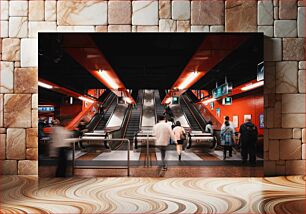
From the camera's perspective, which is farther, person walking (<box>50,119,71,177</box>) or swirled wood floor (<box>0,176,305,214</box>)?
person walking (<box>50,119,71,177</box>)

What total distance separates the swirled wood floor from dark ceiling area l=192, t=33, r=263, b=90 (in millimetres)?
2040

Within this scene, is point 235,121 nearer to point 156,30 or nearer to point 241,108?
point 241,108

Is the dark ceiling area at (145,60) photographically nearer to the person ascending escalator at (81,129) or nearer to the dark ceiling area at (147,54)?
the dark ceiling area at (147,54)

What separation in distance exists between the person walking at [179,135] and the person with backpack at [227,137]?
0.83 metres

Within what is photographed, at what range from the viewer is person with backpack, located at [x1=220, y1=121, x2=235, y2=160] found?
228 inches

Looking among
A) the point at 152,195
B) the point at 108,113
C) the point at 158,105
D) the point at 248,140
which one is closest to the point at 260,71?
the point at 248,140

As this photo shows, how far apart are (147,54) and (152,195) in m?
2.84

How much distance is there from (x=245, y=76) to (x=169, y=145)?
2.18 metres

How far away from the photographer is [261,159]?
18.5 feet

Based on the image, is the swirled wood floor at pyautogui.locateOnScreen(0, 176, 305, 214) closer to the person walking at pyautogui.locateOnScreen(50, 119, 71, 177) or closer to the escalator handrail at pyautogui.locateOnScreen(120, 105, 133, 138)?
the person walking at pyautogui.locateOnScreen(50, 119, 71, 177)

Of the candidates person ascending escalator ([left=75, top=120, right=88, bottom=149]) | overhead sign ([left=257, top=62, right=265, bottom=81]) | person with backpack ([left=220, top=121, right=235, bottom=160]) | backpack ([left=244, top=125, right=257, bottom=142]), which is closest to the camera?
overhead sign ([left=257, top=62, right=265, bottom=81])

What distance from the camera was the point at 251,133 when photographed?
571 centimetres

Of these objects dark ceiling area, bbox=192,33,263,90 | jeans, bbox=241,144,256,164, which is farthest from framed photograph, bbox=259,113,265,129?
dark ceiling area, bbox=192,33,263,90

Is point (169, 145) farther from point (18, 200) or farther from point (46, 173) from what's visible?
point (18, 200)
